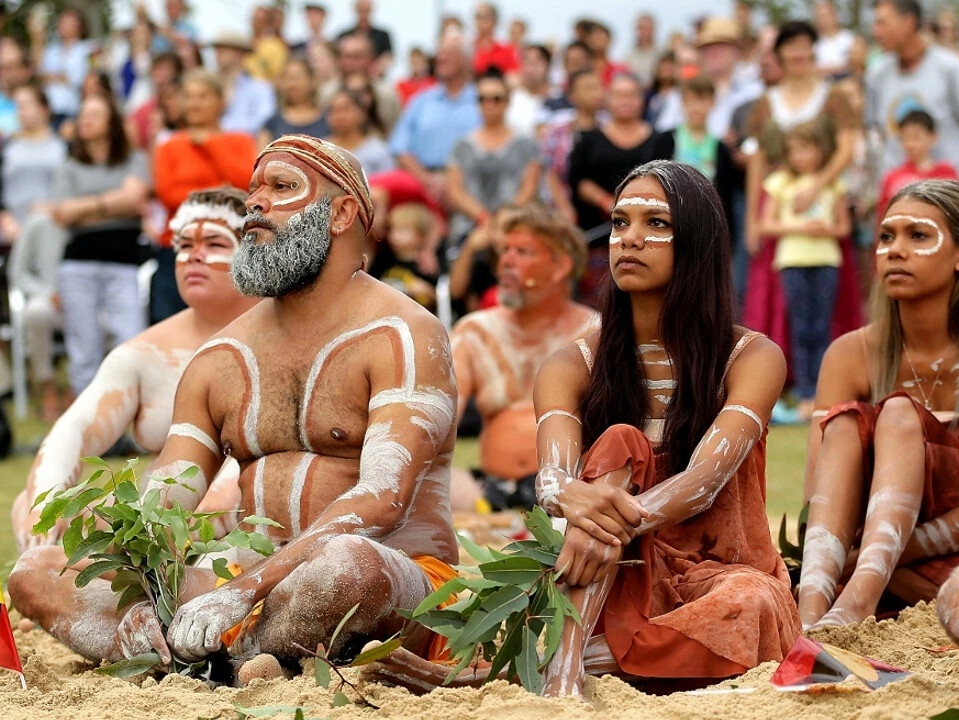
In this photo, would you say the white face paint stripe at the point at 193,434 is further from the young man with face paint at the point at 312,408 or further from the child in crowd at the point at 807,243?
the child in crowd at the point at 807,243

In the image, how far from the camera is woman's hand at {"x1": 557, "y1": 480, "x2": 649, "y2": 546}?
4.21 meters

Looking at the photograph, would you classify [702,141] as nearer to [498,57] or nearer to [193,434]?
[498,57]

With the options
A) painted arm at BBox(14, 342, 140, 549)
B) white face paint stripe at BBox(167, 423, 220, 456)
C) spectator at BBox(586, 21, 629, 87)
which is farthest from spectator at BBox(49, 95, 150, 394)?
white face paint stripe at BBox(167, 423, 220, 456)

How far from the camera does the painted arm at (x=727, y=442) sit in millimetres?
4414

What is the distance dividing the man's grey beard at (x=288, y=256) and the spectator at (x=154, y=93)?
26.1ft

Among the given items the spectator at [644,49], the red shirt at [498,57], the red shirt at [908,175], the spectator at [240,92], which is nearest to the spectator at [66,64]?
the spectator at [240,92]

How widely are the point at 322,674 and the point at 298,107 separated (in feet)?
27.4

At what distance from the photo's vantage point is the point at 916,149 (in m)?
10.8

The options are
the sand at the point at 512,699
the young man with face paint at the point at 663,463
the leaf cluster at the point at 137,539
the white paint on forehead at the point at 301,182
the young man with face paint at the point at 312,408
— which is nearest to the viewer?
the sand at the point at 512,699

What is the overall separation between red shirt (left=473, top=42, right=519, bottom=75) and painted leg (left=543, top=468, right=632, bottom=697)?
1101 centimetres

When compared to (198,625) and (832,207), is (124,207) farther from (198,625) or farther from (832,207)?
(198,625)

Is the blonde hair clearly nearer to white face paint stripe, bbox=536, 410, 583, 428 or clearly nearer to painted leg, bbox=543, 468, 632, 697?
white face paint stripe, bbox=536, 410, 583, 428

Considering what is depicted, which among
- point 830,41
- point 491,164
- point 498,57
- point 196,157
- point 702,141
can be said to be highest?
point 830,41

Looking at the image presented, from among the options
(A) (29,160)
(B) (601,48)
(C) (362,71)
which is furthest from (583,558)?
(B) (601,48)
